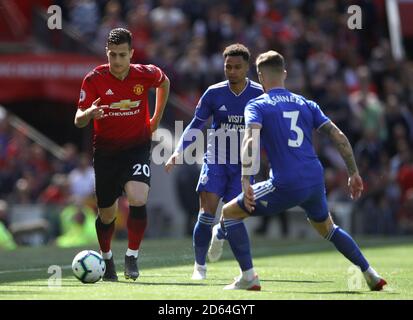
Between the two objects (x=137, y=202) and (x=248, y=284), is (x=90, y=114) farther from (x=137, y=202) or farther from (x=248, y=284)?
(x=248, y=284)

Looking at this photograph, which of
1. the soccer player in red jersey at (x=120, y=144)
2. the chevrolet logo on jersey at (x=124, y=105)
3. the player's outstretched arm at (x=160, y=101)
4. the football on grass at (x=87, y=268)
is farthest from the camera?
the player's outstretched arm at (x=160, y=101)

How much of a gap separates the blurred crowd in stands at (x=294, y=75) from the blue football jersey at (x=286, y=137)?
1294 cm

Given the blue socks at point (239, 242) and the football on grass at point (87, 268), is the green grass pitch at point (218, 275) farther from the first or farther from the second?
the blue socks at point (239, 242)

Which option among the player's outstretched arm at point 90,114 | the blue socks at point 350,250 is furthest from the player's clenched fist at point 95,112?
the blue socks at point 350,250

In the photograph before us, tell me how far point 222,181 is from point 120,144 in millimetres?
1173

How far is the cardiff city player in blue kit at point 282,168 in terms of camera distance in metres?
10.4

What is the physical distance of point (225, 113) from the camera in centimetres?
1242

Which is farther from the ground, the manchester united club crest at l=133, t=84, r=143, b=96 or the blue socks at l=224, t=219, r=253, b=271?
the manchester united club crest at l=133, t=84, r=143, b=96

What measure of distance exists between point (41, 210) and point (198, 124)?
35.4 feet

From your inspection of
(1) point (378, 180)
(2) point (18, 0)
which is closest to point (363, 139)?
(1) point (378, 180)

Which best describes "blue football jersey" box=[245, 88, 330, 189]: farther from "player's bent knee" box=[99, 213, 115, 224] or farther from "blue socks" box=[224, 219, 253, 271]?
"player's bent knee" box=[99, 213, 115, 224]

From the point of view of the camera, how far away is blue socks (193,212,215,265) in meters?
12.4

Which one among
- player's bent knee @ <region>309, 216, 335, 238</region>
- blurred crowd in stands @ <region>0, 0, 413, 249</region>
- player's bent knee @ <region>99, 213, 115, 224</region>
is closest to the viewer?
player's bent knee @ <region>309, 216, 335, 238</region>

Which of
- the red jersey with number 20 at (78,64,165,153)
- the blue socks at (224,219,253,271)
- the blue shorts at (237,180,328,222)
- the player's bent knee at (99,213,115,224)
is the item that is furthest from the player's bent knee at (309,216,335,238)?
the player's bent knee at (99,213,115,224)
